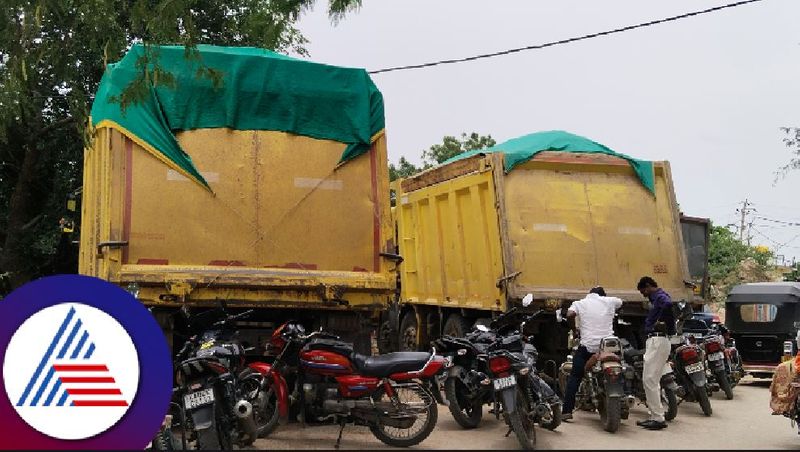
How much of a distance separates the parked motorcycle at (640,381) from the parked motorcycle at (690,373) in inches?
7.0

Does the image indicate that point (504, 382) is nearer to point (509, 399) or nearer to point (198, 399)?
point (509, 399)

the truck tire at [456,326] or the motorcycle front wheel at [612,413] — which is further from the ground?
the truck tire at [456,326]

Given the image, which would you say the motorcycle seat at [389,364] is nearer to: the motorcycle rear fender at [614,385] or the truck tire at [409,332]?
the motorcycle rear fender at [614,385]

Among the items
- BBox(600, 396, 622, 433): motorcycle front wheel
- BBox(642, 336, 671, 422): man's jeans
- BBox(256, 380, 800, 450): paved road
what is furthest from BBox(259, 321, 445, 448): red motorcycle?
BBox(642, 336, 671, 422): man's jeans

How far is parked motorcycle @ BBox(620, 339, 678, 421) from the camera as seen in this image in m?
8.29

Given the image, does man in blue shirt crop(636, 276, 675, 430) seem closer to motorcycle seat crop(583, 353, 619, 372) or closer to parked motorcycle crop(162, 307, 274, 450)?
motorcycle seat crop(583, 353, 619, 372)

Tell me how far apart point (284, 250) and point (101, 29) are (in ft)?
8.23

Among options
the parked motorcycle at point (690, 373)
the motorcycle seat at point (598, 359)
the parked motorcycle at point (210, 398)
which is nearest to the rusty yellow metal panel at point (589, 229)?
the parked motorcycle at point (690, 373)

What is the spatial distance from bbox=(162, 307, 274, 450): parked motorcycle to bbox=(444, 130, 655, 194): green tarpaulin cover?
16.4 feet

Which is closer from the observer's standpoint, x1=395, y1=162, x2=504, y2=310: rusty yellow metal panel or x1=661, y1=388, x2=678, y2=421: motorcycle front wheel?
x1=661, y1=388, x2=678, y2=421: motorcycle front wheel

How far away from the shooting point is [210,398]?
535cm

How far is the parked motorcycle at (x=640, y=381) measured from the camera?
8.29 metres

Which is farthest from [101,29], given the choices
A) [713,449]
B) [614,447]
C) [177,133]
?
[713,449]

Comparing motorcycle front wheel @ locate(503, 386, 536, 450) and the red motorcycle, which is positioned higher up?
the red motorcycle
